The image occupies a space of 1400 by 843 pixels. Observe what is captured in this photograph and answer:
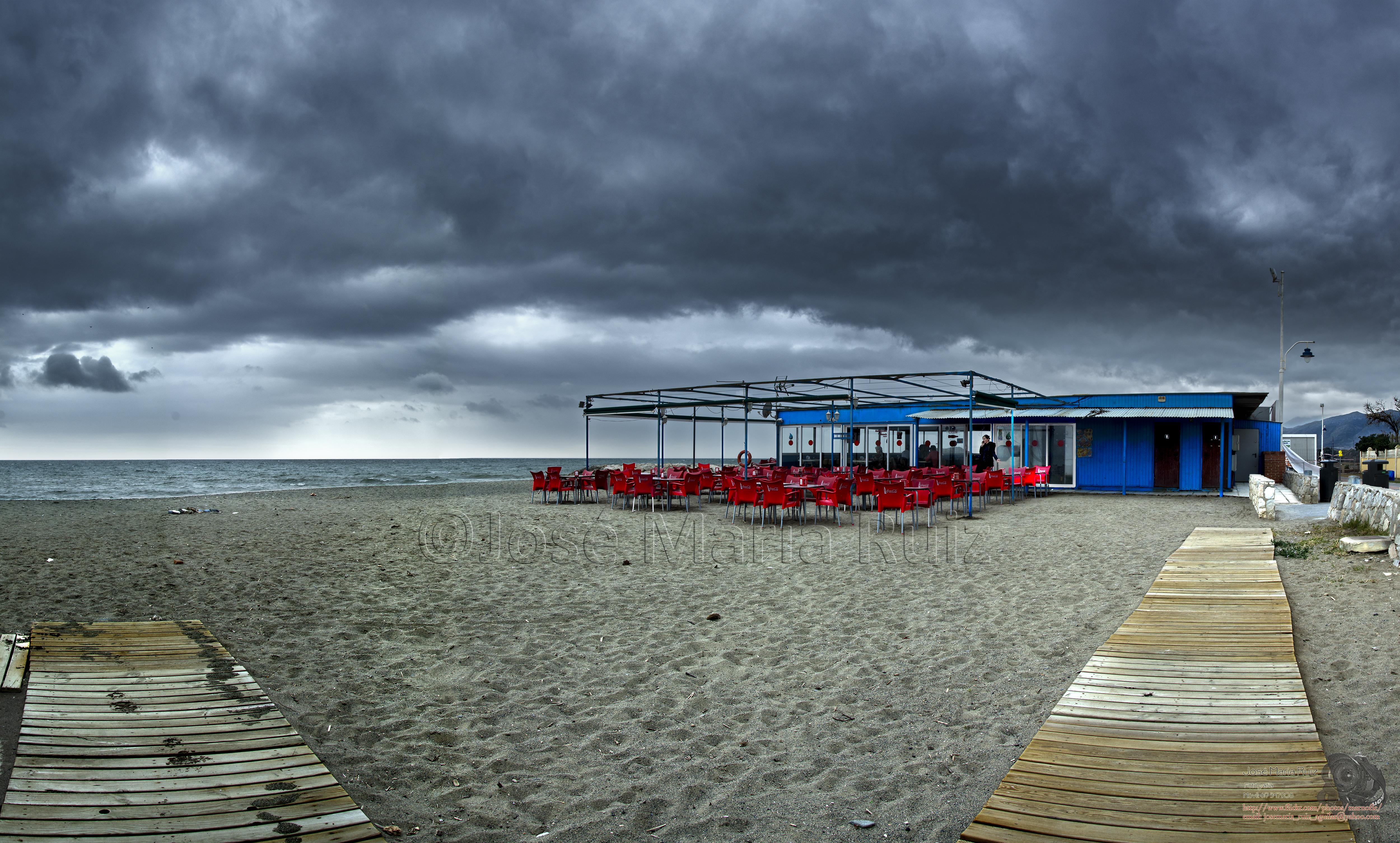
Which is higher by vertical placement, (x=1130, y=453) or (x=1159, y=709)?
(x=1130, y=453)

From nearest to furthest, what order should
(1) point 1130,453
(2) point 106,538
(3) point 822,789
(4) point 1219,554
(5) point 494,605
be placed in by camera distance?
(3) point 822,789 → (5) point 494,605 → (4) point 1219,554 → (2) point 106,538 → (1) point 1130,453

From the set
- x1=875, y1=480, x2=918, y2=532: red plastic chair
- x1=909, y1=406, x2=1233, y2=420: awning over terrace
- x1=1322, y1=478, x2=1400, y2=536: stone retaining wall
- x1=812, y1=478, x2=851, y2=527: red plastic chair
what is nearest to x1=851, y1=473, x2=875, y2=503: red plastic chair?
x1=812, y1=478, x2=851, y2=527: red plastic chair

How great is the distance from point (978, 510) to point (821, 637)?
441 inches

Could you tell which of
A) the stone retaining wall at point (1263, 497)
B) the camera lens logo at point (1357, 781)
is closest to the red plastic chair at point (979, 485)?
the stone retaining wall at point (1263, 497)

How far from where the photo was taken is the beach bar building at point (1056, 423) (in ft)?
60.4

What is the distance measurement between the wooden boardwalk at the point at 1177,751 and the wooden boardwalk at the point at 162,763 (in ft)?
8.67

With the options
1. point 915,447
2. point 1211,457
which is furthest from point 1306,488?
point 915,447

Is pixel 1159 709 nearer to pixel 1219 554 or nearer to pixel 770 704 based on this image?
pixel 770 704

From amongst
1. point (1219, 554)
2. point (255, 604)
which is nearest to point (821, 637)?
point (255, 604)

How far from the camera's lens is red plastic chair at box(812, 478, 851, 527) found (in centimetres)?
1341

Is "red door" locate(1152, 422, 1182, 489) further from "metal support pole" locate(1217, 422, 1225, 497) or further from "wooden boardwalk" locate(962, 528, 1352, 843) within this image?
"wooden boardwalk" locate(962, 528, 1352, 843)

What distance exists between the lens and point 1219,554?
8.62 m

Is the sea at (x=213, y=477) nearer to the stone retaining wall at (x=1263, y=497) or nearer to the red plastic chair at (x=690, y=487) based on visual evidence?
the red plastic chair at (x=690, y=487)

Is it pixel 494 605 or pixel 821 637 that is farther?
pixel 494 605
